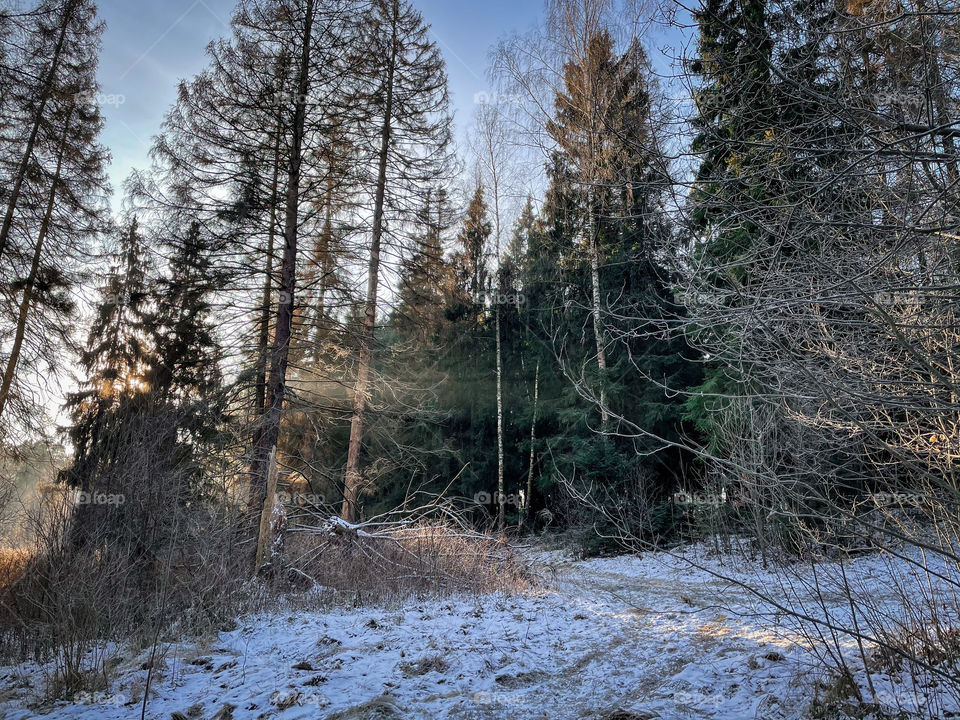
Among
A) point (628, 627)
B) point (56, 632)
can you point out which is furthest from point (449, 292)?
point (56, 632)

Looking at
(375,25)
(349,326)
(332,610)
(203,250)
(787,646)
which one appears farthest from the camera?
(375,25)

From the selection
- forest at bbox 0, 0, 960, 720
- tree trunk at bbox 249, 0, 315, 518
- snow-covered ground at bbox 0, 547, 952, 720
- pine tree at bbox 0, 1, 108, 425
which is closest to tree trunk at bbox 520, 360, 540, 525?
forest at bbox 0, 0, 960, 720

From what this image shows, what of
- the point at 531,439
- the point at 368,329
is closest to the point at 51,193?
the point at 368,329

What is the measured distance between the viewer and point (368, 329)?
11.9 m

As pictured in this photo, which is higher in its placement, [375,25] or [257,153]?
[375,25]

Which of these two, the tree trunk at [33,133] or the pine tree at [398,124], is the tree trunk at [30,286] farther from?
the pine tree at [398,124]

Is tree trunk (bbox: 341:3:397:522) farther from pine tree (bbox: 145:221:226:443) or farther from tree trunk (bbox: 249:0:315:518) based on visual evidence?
pine tree (bbox: 145:221:226:443)

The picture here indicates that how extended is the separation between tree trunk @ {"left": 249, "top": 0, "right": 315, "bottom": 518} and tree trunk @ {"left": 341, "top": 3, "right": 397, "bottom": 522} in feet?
5.43

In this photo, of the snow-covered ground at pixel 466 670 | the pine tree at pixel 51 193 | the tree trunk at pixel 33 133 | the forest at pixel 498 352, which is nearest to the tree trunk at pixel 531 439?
the forest at pixel 498 352

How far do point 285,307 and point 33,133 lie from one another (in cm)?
643

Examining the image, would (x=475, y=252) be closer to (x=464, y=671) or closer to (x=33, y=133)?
(x=33, y=133)

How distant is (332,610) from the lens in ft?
21.0

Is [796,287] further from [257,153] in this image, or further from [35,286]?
[35,286]

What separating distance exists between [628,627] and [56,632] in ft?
17.8
